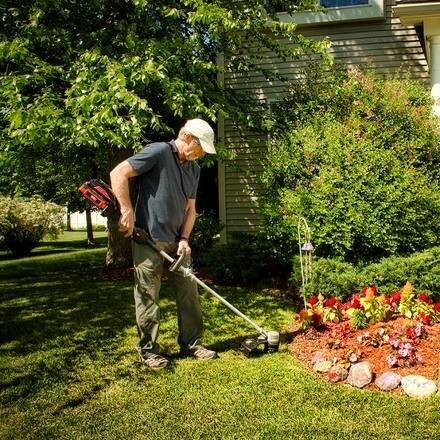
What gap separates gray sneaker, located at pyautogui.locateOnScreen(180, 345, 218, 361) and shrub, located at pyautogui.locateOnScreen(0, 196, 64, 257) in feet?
37.9

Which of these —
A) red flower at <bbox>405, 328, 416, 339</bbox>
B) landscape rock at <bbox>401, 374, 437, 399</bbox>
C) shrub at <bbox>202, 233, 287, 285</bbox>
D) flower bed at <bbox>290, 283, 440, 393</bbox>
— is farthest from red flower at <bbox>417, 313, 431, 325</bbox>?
shrub at <bbox>202, 233, 287, 285</bbox>

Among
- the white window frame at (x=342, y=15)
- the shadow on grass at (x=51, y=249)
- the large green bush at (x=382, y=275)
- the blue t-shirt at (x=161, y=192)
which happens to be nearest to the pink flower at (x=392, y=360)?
the large green bush at (x=382, y=275)

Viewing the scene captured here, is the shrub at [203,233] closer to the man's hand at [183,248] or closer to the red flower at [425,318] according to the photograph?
the man's hand at [183,248]

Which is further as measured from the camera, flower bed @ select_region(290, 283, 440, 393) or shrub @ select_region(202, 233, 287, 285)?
shrub @ select_region(202, 233, 287, 285)

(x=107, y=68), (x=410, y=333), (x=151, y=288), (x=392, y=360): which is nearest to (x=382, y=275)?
(x=410, y=333)

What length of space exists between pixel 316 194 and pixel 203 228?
4512mm

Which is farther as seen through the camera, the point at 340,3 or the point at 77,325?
the point at 340,3

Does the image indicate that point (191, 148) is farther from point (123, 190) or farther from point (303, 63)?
point (303, 63)

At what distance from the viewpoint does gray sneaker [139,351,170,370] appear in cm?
411

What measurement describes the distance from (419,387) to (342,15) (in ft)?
27.6

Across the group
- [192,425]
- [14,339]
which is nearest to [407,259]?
[192,425]

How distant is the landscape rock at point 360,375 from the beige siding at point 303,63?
18.1 feet

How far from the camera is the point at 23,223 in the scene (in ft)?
48.9

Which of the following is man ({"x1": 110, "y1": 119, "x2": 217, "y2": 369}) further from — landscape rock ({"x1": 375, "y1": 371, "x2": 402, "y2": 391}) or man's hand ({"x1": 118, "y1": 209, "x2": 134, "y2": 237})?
landscape rock ({"x1": 375, "y1": 371, "x2": 402, "y2": 391})
